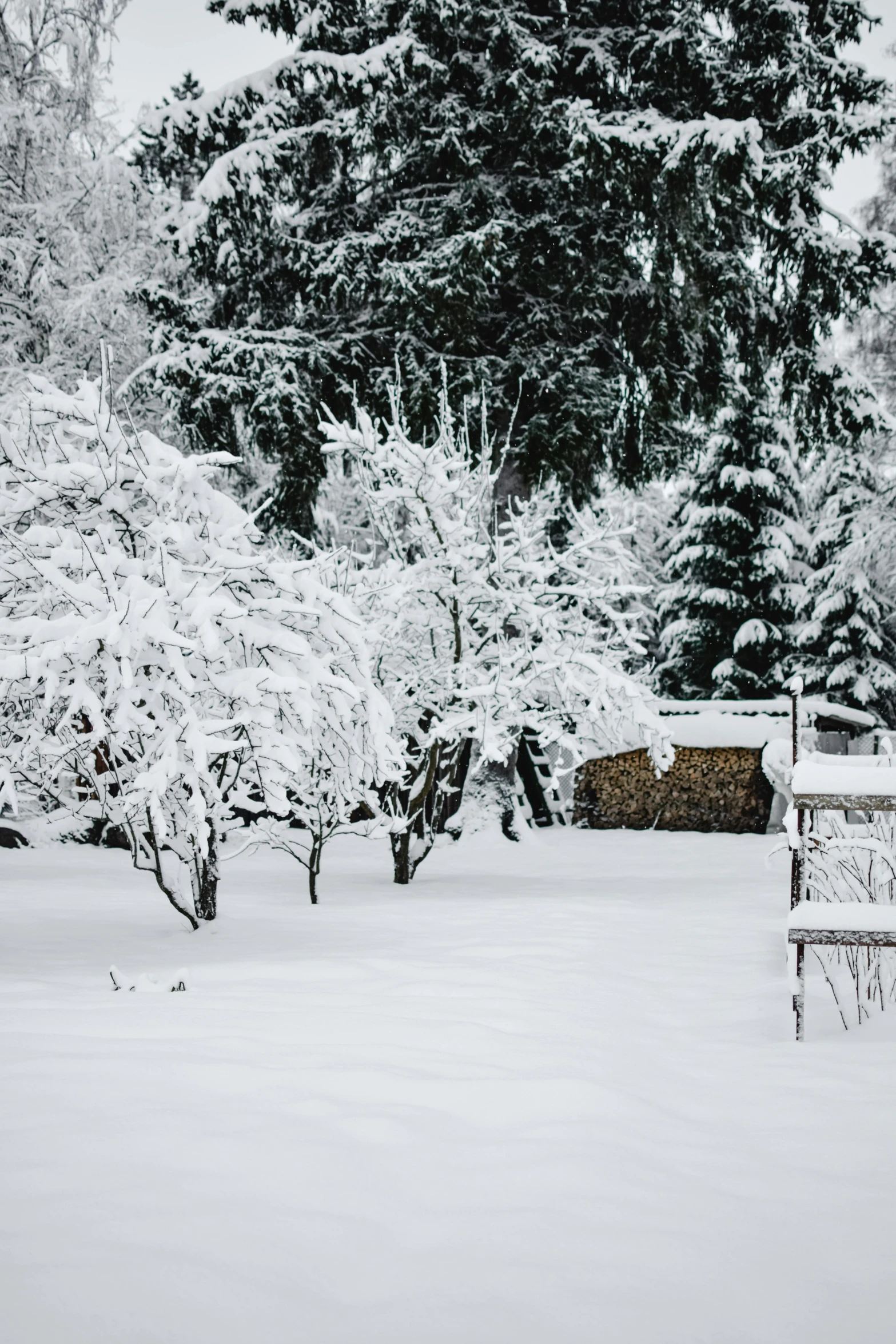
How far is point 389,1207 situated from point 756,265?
12193 millimetres

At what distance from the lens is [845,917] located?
11.5 feet

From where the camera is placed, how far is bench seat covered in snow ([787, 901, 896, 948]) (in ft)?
10.9

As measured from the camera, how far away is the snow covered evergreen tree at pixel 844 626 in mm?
21750

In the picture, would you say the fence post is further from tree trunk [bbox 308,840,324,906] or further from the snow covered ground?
tree trunk [bbox 308,840,324,906]

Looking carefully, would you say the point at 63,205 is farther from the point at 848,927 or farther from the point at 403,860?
the point at 848,927

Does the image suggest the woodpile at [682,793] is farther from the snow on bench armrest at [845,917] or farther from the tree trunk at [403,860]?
the snow on bench armrest at [845,917]

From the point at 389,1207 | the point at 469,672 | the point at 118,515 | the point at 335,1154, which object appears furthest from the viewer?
the point at 469,672

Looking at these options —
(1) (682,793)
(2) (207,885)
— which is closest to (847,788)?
(2) (207,885)

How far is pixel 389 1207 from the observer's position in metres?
2.15

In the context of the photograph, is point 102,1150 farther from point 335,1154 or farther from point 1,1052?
point 1,1052

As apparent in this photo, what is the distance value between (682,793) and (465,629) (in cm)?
594

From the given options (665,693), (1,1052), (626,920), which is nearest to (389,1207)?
(1,1052)

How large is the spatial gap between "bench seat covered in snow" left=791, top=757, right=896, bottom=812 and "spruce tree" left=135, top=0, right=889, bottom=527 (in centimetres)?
823

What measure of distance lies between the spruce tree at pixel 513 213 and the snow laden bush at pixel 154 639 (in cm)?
658
